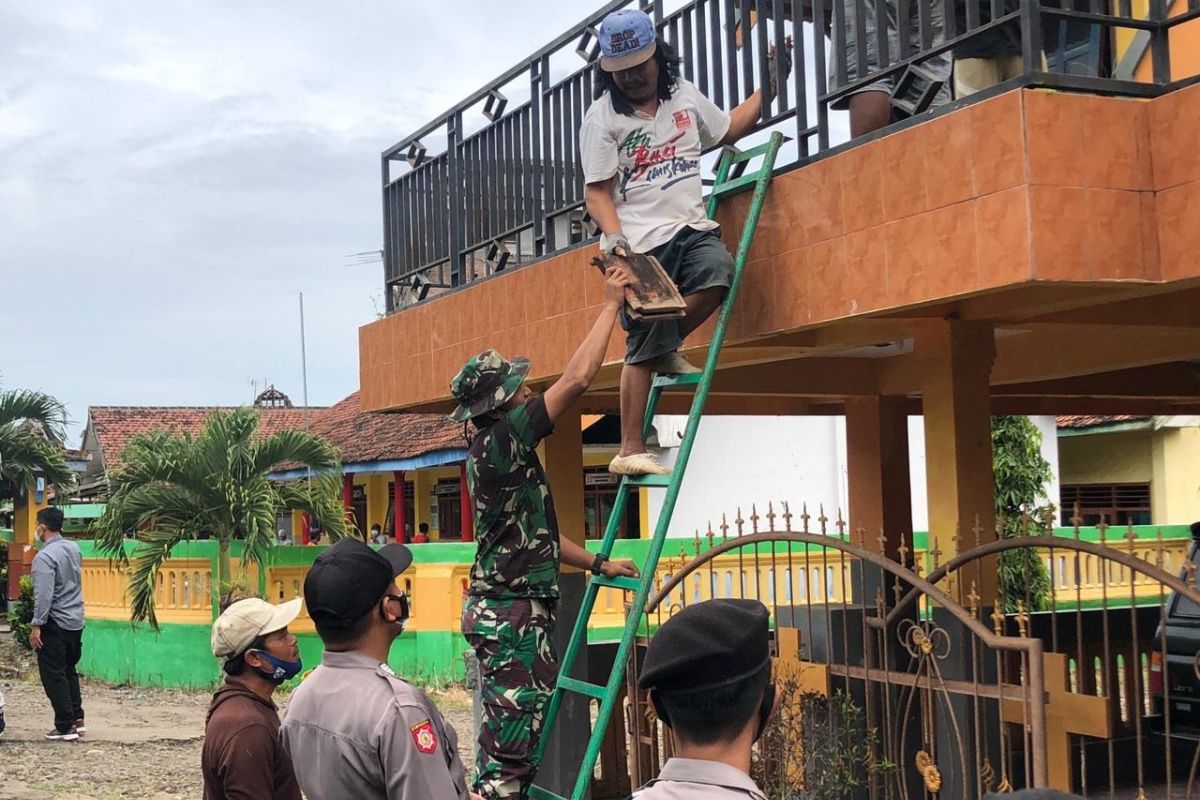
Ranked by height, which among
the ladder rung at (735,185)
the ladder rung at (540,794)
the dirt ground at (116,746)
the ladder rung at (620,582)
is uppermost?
the ladder rung at (735,185)

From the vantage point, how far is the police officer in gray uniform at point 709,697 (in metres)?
2.27

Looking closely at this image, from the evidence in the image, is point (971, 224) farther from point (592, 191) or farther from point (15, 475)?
point (15, 475)

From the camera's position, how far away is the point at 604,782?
28.0 ft

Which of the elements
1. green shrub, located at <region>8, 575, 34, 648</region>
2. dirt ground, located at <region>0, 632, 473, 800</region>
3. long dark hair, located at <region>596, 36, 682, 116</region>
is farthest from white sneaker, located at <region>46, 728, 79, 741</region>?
long dark hair, located at <region>596, 36, 682, 116</region>

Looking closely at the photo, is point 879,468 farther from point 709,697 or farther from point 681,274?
point 709,697

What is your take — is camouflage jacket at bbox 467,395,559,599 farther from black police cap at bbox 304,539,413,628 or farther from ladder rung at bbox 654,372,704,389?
black police cap at bbox 304,539,413,628

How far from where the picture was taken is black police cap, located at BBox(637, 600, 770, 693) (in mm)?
2273

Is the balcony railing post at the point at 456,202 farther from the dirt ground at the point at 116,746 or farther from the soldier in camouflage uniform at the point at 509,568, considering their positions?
the dirt ground at the point at 116,746

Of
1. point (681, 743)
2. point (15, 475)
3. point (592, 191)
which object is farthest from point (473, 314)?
point (15, 475)

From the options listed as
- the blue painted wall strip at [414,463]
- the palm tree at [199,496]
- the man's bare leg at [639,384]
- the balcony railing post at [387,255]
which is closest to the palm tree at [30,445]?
the blue painted wall strip at [414,463]

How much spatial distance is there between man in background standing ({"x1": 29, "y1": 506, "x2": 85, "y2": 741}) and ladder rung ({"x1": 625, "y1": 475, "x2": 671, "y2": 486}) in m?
7.88

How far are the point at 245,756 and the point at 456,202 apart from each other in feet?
16.7

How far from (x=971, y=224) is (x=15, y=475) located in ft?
72.6

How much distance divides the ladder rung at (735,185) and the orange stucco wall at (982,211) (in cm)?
6
